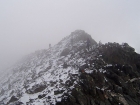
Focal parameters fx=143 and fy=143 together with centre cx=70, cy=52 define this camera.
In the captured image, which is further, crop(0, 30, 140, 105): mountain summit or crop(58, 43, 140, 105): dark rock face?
crop(0, 30, 140, 105): mountain summit

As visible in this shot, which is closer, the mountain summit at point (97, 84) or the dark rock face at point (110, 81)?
the dark rock face at point (110, 81)

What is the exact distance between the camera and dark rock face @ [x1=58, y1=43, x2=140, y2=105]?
2495 cm

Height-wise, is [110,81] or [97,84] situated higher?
[110,81]

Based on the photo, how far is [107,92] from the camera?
26.3 m

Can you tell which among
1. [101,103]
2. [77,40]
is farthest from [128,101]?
[77,40]

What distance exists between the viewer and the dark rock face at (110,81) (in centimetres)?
2495

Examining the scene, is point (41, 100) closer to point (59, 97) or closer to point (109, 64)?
point (59, 97)

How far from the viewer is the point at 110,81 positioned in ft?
94.6

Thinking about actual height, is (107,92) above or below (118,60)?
below

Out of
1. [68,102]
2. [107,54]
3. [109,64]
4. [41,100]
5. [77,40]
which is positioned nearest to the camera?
[68,102]

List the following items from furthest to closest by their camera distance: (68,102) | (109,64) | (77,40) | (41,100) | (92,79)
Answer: (77,40) → (109,64) → (92,79) → (41,100) → (68,102)

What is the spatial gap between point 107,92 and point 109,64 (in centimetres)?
814

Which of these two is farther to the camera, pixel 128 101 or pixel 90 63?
pixel 90 63

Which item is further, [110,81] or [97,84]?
[110,81]
